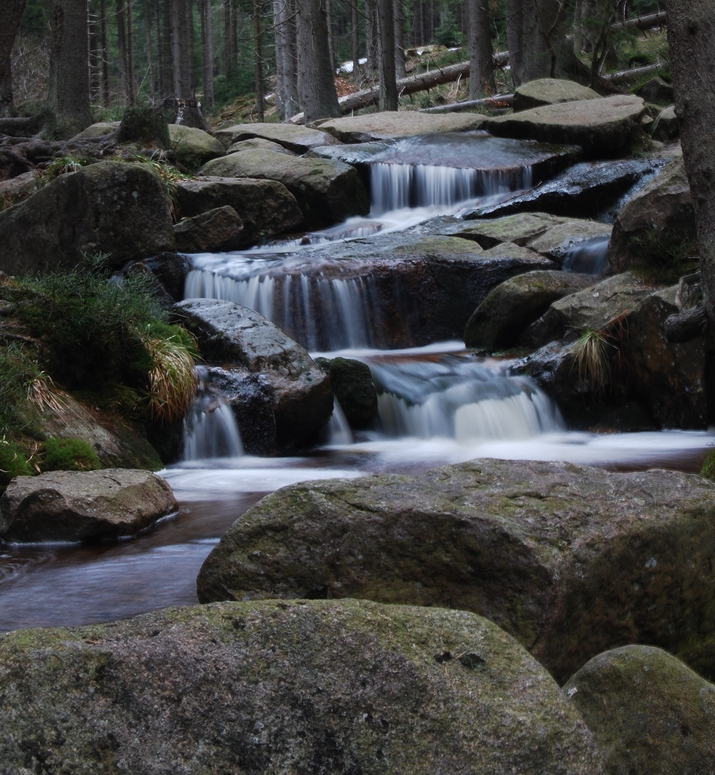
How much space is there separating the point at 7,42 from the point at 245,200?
19.0 ft

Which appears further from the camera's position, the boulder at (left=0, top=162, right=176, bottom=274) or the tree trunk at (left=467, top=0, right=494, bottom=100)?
the tree trunk at (left=467, top=0, right=494, bottom=100)

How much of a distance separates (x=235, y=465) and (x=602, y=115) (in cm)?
1182

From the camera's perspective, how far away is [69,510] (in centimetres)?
556

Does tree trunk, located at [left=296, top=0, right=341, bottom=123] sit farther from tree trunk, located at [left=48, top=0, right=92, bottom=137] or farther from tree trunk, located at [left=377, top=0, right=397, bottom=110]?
tree trunk, located at [left=48, top=0, right=92, bottom=137]

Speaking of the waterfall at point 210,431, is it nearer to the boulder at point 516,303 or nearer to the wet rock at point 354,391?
the wet rock at point 354,391

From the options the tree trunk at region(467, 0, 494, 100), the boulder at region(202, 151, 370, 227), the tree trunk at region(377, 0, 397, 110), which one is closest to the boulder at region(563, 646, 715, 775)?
the boulder at region(202, 151, 370, 227)

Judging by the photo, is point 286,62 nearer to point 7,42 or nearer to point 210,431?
point 7,42

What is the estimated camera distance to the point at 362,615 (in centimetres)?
200

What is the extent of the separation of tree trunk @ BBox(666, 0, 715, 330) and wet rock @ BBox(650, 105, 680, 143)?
13.8 m

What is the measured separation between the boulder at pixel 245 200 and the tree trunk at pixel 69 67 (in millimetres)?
4488

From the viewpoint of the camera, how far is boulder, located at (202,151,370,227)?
49.4 ft

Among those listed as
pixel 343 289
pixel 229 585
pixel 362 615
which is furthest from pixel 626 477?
pixel 343 289

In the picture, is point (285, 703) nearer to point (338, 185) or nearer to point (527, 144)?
point (338, 185)

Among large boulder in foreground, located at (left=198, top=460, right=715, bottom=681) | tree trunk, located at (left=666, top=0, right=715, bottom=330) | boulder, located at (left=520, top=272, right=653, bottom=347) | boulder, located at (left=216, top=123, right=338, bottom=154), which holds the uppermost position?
boulder, located at (left=216, top=123, right=338, bottom=154)
